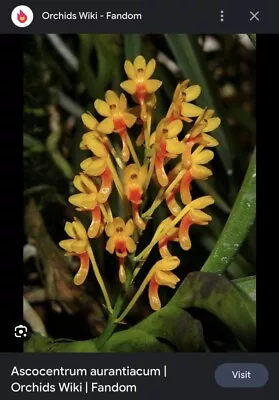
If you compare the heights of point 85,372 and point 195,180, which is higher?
point 195,180

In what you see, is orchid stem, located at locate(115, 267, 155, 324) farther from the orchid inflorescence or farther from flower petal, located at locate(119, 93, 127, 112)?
flower petal, located at locate(119, 93, 127, 112)

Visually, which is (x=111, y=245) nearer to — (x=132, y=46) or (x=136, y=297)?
(x=136, y=297)

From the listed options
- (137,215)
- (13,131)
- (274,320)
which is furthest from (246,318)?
(13,131)

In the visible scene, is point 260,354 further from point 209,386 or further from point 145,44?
point 145,44

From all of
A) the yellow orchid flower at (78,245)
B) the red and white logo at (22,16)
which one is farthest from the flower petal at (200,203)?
the red and white logo at (22,16)

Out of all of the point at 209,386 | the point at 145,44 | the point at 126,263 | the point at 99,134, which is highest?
the point at 145,44

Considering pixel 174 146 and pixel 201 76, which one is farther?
pixel 201 76

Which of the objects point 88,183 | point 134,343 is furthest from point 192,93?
point 134,343
